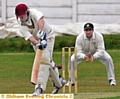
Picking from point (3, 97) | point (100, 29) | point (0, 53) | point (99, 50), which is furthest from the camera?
point (100, 29)

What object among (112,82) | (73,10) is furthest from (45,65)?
(73,10)

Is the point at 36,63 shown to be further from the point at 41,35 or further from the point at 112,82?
the point at 112,82

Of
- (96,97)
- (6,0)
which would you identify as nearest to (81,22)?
(6,0)

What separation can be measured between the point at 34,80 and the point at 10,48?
14.4 m

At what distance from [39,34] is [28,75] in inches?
232

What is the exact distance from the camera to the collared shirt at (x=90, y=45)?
49.8 ft

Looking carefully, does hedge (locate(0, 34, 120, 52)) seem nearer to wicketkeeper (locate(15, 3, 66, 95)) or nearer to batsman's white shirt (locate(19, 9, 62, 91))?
wicketkeeper (locate(15, 3, 66, 95))

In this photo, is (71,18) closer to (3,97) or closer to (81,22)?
(81,22)

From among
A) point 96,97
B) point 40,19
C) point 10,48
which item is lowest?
point 10,48

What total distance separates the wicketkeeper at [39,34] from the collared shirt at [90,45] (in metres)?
2.55

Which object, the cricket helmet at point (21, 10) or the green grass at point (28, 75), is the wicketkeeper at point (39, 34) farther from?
the green grass at point (28, 75)

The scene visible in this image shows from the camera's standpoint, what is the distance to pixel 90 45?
15.4 m

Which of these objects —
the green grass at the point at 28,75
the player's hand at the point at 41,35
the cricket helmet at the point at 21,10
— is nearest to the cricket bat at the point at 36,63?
the player's hand at the point at 41,35

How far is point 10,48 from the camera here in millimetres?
26484
